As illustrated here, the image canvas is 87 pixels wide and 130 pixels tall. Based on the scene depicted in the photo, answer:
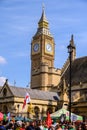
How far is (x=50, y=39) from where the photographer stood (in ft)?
244

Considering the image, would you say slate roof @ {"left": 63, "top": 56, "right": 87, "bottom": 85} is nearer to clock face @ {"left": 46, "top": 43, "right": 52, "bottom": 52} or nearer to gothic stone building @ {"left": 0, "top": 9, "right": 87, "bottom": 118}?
gothic stone building @ {"left": 0, "top": 9, "right": 87, "bottom": 118}

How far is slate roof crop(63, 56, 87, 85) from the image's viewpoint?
61.3 metres

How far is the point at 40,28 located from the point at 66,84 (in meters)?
19.1

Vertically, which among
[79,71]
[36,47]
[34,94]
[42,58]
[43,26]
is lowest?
[34,94]

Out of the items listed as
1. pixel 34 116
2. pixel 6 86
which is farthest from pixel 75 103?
pixel 6 86

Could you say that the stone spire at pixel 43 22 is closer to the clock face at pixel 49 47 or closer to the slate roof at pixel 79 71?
the clock face at pixel 49 47

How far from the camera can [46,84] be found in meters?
66.8

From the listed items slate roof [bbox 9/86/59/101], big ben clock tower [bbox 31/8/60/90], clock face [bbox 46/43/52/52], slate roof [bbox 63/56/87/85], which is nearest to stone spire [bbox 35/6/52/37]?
big ben clock tower [bbox 31/8/60/90]

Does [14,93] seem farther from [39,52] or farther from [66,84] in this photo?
[39,52]

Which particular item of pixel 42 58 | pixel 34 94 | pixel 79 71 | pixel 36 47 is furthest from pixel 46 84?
pixel 36 47

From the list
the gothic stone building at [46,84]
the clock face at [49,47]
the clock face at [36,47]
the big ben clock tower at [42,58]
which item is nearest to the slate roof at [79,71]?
the gothic stone building at [46,84]

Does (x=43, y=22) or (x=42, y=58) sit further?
(x=43, y=22)

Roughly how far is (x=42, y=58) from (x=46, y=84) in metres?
6.86

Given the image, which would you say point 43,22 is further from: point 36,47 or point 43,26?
point 36,47
